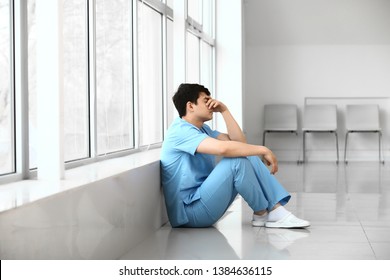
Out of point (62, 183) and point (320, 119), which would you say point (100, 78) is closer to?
point (62, 183)

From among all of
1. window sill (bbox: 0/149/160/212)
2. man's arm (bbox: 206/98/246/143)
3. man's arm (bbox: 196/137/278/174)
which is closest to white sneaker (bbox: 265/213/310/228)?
man's arm (bbox: 196/137/278/174)

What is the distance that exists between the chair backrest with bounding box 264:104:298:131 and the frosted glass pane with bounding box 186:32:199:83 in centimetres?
310

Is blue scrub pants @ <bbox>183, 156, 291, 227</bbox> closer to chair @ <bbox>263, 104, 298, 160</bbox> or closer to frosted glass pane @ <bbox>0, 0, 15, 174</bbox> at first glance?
frosted glass pane @ <bbox>0, 0, 15, 174</bbox>

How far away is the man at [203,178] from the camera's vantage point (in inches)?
149

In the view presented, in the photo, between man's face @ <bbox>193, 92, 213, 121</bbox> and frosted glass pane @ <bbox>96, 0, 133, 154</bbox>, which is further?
frosted glass pane @ <bbox>96, 0, 133, 154</bbox>

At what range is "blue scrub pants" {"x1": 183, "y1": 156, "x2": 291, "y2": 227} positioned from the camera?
377 centimetres

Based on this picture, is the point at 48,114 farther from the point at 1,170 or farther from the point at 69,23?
the point at 69,23

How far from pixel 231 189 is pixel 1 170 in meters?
1.37

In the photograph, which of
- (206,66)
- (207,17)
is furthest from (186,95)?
(207,17)

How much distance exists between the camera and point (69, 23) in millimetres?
3697

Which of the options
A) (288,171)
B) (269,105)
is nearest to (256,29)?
(269,105)

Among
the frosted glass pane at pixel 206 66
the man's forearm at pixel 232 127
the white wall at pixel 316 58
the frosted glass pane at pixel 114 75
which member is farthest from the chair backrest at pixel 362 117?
the man's forearm at pixel 232 127

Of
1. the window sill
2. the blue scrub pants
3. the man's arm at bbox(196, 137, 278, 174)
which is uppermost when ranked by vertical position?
the man's arm at bbox(196, 137, 278, 174)

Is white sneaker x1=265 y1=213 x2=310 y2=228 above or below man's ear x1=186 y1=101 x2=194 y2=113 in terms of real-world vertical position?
below
